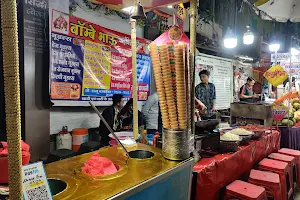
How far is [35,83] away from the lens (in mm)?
3824

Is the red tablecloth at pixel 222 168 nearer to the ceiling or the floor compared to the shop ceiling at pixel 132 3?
nearer to the floor

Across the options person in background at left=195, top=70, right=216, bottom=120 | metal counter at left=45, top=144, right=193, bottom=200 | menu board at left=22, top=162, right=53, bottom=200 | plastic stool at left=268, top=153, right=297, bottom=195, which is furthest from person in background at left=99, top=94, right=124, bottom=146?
menu board at left=22, top=162, right=53, bottom=200

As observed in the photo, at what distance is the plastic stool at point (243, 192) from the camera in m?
2.47

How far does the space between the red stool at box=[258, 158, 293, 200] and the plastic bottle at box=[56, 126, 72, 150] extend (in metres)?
3.36

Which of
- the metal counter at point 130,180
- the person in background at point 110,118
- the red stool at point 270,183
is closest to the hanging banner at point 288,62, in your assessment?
the red stool at point 270,183

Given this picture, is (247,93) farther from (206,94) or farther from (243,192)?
(243,192)

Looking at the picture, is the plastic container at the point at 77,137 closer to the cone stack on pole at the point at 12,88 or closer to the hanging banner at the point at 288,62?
the cone stack on pole at the point at 12,88

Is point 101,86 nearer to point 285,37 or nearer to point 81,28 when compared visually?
point 81,28

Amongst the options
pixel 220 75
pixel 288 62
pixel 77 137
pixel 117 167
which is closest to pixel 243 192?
pixel 117 167

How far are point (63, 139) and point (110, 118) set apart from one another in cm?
95

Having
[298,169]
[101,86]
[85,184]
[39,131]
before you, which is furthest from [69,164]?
[298,169]

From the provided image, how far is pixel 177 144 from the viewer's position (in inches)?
66.4

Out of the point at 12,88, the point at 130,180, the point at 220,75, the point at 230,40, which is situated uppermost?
the point at 230,40

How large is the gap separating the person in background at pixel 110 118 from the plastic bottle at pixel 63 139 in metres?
0.63
